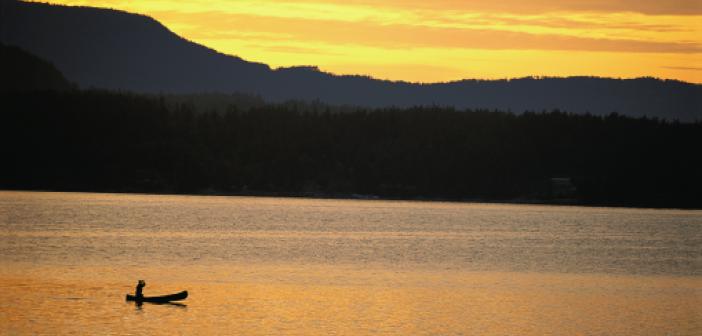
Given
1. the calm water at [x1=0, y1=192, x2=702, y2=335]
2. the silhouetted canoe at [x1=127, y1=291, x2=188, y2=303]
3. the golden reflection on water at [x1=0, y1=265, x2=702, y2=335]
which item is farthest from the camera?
the silhouetted canoe at [x1=127, y1=291, x2=188, y2=303]

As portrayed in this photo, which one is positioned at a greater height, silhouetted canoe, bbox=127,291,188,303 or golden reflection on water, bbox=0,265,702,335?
silhouetted canoe, bbox=127,291,188,303

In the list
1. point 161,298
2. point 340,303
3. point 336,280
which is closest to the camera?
point 161,298

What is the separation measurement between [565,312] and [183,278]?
23.7 m

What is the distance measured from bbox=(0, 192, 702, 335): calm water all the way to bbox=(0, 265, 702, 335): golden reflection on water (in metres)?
0.11

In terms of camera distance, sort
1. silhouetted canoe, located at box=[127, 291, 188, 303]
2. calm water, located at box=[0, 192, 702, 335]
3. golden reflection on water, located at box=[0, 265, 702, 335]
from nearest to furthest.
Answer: golden reflection on water, located at box=[0, 265, 702, 335]
calm water, located at box=[0, 192, 702, 335]
silhouetted canoe, located at box=[127, 291, 188, 303]

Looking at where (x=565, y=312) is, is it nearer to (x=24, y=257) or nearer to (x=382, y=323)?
(x=382, y=323)

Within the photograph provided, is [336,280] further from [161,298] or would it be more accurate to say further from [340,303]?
[161,298]

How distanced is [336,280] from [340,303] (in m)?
12.6

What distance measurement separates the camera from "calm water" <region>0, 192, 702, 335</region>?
57.2m

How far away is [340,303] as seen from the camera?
64438 mm

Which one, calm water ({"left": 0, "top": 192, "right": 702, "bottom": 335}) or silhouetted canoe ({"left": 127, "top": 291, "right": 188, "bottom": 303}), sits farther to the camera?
silhouetted canoe ({"left": 127, "top": 291, "right": 188, "bottom": 303})

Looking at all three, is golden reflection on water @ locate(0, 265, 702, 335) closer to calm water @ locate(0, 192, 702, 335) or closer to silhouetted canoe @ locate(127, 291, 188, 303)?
calm water @ locate(0, 192, 702, 335)

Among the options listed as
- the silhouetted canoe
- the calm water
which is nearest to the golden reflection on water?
the calm water

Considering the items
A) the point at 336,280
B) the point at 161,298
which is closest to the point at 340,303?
the point at 161,298
